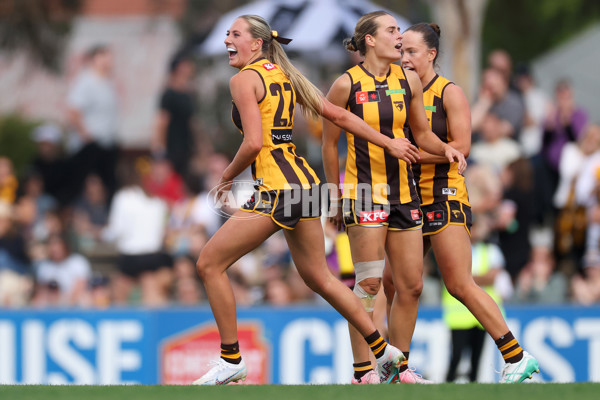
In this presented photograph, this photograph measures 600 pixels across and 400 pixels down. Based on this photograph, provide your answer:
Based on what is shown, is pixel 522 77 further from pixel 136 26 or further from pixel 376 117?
pixel 136 26

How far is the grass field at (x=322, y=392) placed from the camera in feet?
20.6

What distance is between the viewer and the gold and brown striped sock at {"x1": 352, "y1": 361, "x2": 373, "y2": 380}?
7523 mm

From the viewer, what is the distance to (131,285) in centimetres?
1315

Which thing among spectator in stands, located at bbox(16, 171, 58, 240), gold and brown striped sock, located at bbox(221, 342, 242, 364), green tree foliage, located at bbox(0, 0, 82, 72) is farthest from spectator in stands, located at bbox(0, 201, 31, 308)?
green tree foliage, located at bbox(0, 0, 82, 72)

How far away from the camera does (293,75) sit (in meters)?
7.31

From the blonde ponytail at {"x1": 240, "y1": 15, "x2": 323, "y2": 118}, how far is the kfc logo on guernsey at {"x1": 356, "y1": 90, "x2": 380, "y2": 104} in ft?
0.90

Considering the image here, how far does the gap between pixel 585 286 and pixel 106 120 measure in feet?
22.0

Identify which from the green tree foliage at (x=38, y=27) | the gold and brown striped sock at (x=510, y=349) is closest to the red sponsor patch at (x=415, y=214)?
the gold and brown striped sock at (x=510, y=349)

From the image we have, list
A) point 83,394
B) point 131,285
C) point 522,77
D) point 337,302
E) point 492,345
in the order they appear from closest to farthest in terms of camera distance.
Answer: point 83,394 → point 337,302 → point 492,345 → point 131,285 → point 522,77

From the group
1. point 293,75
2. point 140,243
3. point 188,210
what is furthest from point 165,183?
point 293,75

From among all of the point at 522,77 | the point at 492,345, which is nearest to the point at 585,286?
the point at 492,345

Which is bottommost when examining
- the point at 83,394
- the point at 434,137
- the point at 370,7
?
the point at 83,394

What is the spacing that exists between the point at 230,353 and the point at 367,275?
3.51 feet

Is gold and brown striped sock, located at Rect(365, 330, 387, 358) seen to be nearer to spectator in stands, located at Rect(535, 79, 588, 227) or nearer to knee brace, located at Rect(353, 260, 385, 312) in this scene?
knee brace, located at Rect(353, 260, 385, 312)
